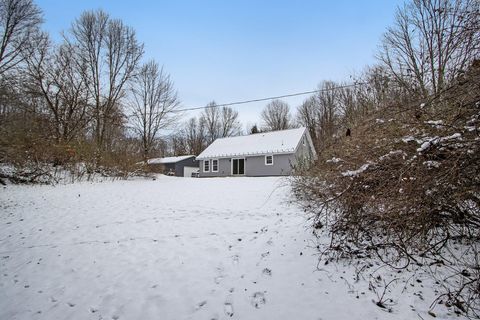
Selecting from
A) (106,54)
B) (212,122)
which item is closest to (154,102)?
(106,54)

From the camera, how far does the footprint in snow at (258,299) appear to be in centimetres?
242

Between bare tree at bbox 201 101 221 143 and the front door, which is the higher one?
bare tree at bbox 201 101 221 143

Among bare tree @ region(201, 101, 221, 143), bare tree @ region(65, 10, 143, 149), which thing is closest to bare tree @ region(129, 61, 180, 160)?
bare tree @ region(65, 10, 143, 149)

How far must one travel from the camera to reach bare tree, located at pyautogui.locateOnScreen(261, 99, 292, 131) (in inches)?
1390

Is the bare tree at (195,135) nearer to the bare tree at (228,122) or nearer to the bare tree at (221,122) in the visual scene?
the bare tree at (221,122)

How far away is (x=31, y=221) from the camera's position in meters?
5.40

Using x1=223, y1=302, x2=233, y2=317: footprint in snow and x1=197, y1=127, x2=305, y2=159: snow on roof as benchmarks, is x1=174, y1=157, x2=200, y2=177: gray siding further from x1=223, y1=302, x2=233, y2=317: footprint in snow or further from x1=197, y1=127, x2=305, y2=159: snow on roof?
x1=223, y1=302, x2=233, y2=317: footprint in snow

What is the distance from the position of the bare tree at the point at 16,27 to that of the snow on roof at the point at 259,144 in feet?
47.2

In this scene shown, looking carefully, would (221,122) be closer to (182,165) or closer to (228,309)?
(182,165)

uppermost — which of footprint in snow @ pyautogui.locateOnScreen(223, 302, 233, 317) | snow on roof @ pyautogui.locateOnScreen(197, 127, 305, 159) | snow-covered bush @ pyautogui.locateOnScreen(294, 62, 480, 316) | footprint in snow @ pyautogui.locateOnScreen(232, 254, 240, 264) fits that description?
snow on roof @ pyautogui.locateOnScreen(197, 127, 305, 159)

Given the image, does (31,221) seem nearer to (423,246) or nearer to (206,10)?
(423,246)

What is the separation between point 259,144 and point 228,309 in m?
18.9

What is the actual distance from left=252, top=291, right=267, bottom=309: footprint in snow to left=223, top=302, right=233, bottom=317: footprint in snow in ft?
0.80

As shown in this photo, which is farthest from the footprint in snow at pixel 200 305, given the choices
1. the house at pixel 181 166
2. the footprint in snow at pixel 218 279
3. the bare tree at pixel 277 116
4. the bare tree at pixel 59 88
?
the bare tree at pixel 277 116
